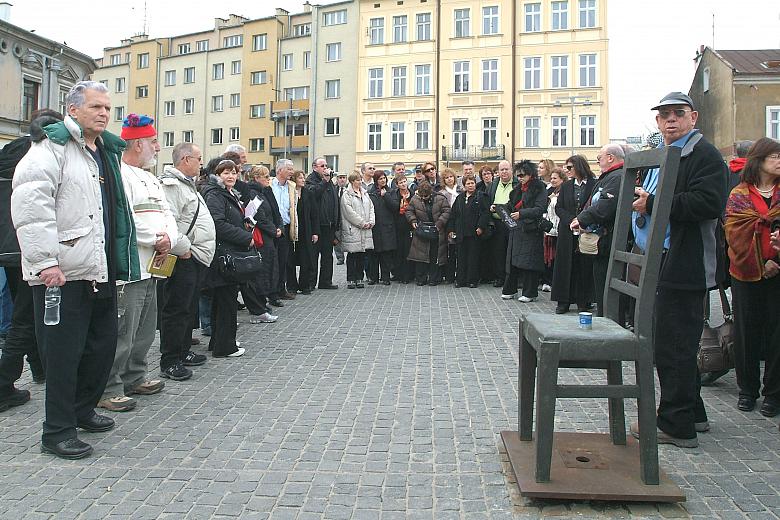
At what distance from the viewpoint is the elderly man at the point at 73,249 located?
4211 millimetres

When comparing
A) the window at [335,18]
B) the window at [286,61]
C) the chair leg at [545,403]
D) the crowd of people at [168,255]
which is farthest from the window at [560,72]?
the chair leg at [545,403]

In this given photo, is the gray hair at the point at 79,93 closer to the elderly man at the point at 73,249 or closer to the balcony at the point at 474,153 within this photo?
the elderly man at the point at 73,249

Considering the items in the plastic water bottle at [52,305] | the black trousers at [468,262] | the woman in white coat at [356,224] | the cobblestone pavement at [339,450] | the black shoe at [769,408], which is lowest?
the cobblestone pavement at [339,450]

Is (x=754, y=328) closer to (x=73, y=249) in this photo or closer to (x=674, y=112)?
(x=674, y=112)

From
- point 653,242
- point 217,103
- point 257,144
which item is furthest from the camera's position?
point 217,103

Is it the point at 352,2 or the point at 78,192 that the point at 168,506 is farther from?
the point at 352,2

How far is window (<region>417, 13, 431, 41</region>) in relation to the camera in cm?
4759

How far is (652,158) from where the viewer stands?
4051 millimetres

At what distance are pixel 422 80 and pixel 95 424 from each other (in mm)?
45052

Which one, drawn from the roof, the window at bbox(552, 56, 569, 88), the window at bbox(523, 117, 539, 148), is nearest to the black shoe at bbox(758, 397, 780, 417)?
the roof

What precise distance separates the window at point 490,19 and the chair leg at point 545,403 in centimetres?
4471

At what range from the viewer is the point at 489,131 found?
1784 inches

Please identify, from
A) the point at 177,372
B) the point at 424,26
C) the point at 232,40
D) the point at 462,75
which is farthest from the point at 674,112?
the point at 232,40

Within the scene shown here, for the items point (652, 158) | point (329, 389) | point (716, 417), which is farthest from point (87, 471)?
point (716, 417)
